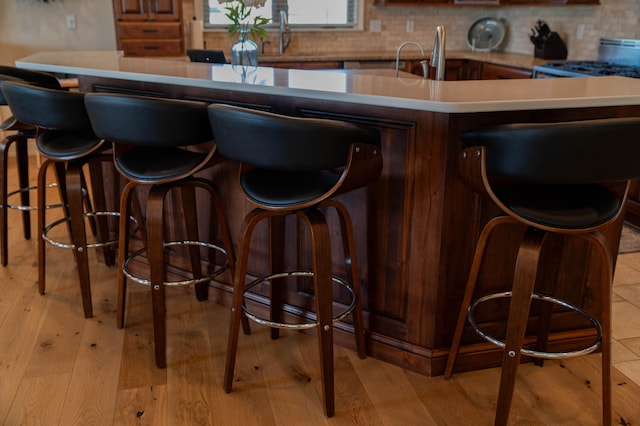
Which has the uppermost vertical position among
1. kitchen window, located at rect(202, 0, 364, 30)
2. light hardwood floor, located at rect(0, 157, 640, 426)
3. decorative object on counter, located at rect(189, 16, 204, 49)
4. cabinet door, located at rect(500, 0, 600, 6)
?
A: cabinet door, located at rect(500, 0, 600, 6)

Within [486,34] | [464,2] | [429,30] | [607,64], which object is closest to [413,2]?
[464,2]

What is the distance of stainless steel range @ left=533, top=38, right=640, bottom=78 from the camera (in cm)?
388

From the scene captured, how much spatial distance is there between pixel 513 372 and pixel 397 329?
527 mm

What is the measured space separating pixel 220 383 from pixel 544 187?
1292mm

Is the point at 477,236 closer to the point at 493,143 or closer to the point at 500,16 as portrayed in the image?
the point at 493,143

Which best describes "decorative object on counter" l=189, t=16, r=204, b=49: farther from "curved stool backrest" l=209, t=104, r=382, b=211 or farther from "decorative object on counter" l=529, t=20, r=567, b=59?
"curved stool backrest" l=209, t=104, r=382, b=211

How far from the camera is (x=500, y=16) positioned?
597 cm

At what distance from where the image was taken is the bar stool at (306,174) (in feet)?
5.49

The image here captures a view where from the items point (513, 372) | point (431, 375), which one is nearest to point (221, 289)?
point (431, 375)

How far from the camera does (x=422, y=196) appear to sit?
6.47 feet

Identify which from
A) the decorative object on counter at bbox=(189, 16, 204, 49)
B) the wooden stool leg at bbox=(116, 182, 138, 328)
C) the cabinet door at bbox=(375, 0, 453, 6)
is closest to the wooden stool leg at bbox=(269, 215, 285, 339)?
the wooden stool leg at bbox=(116, 182, 138, 328)

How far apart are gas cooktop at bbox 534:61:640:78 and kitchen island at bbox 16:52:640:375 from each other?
1.78m

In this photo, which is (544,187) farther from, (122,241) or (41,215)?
(41,215)

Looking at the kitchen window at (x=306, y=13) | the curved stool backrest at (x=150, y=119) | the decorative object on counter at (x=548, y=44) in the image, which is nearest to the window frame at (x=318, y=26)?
the kitchen window at (x=306, y=13)
